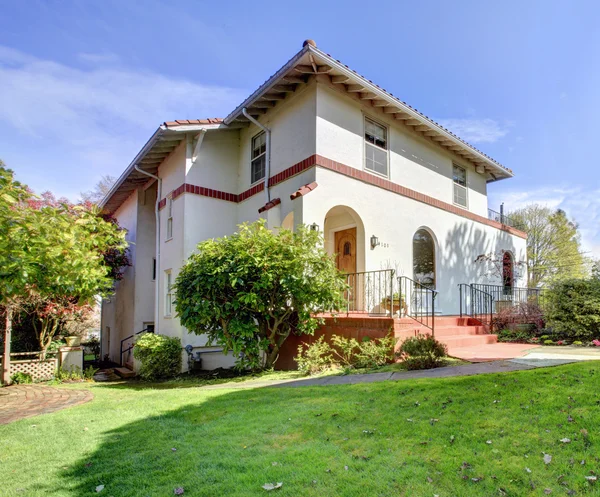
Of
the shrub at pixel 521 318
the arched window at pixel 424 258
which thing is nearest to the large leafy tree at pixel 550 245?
the shrub at pixel 521 318

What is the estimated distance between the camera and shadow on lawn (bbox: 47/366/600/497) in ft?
9.41

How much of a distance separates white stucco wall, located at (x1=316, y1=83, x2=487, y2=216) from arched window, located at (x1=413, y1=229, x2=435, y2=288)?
56.5 inches

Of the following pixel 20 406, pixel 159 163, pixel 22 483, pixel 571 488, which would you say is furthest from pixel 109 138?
pixel 571 488

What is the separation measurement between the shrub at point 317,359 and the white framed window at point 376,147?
521 centimetres

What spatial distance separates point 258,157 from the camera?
1157cm

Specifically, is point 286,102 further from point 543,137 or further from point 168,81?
point 543,137

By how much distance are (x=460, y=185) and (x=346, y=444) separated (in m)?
12.4

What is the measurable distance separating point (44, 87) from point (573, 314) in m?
14.8

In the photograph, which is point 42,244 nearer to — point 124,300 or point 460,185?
point 124,300

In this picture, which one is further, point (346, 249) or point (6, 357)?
point (346, 249)

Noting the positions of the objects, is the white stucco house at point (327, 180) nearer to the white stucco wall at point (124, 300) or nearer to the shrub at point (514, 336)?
the white stucco wall at point (124, 300)

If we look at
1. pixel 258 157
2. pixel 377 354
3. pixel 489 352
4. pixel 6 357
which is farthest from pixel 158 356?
pixel 489 352

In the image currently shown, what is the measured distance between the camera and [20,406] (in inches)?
277

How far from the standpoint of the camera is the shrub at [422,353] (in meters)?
6.52
